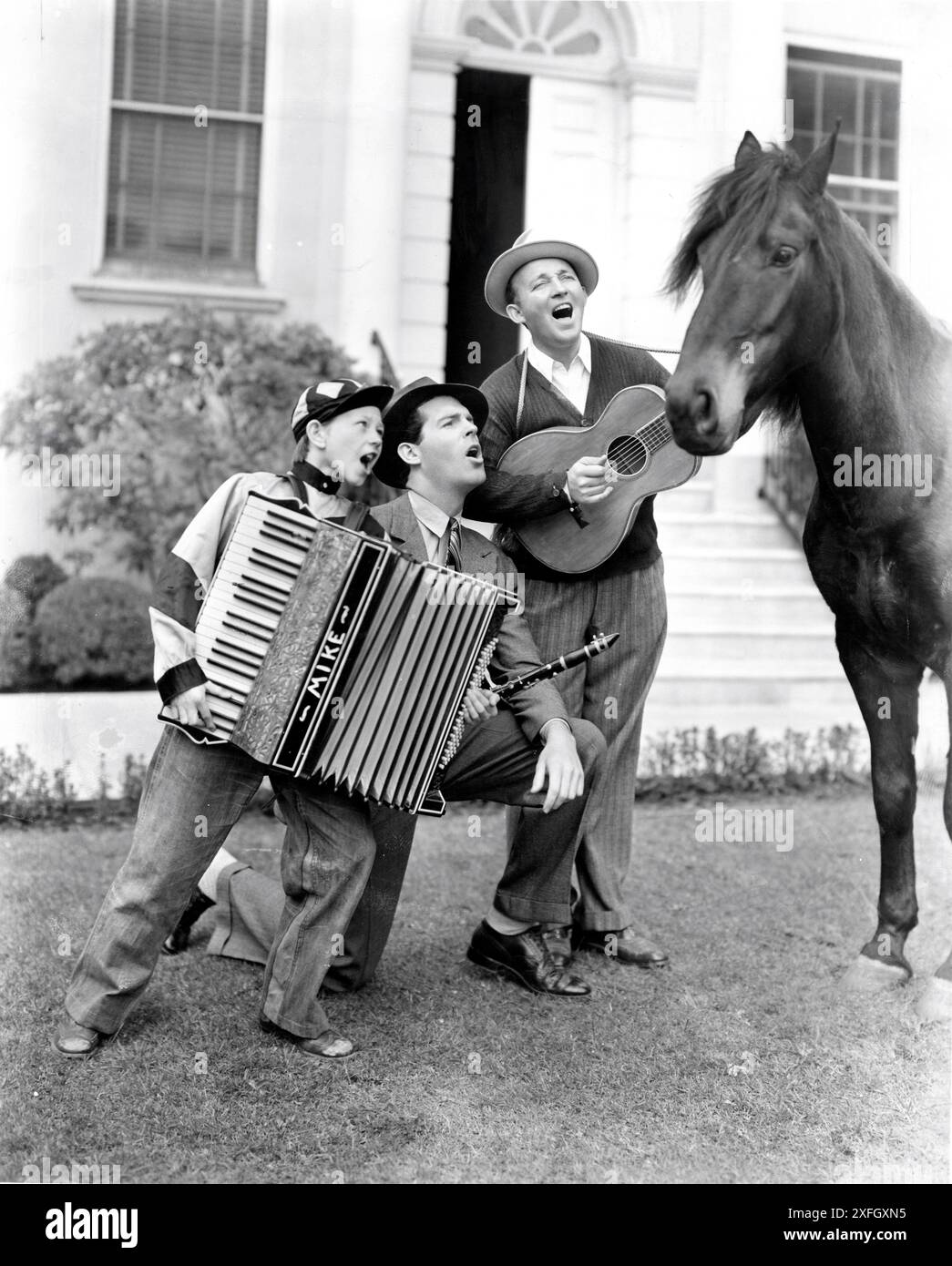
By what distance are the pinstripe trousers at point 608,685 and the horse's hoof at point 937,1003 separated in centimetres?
93

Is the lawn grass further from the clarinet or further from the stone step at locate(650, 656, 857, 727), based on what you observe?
the stone step at locate(650, 656, 857, 727)

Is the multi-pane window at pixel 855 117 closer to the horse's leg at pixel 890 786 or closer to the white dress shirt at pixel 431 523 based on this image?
the horse's leg at pixel 890 786

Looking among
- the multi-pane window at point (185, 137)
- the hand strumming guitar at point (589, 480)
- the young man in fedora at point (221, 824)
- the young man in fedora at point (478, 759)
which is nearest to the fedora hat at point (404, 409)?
the young man in fedora at point (478, 759)

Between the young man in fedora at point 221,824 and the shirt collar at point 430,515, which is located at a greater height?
the shirt collar at point 430,515

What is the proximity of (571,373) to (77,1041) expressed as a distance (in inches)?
90.3

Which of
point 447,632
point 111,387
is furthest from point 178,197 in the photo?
point 447,632

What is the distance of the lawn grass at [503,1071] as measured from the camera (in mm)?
2486

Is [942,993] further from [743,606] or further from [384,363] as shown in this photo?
[384,363]

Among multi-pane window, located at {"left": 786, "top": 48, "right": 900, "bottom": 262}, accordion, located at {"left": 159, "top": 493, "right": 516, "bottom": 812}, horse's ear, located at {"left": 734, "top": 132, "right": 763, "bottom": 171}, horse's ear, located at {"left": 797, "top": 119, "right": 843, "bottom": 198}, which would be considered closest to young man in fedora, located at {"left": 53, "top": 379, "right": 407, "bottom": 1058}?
accordion, located at {"left": 159, "top": 493, "right": 516, "bottom": 812}

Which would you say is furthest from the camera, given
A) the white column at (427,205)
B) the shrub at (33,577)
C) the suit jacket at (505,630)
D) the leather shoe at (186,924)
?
the shrub at (33,577)

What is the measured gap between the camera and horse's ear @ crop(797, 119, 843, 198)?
263cm

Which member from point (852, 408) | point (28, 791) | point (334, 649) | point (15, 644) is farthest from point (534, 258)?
point (15, 644)

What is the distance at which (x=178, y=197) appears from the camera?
5.65 meters
